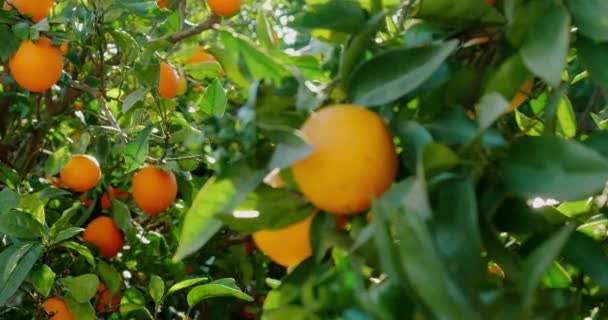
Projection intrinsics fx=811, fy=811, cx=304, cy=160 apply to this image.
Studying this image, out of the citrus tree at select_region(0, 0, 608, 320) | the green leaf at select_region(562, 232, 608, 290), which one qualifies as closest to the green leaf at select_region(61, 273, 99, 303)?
the citrus tree at select_region(0, 0, 608, 320)

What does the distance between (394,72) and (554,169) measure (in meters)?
0.16

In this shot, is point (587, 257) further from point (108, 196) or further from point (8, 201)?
point (108, 196)

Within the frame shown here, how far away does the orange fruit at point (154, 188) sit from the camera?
160 centimetres

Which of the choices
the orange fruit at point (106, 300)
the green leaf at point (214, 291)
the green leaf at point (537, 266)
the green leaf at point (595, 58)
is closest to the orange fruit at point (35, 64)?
the orange fruit at point (106, 300)

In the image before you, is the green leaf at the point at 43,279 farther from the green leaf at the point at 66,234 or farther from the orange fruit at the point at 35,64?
the orange fruit at the point at 35,64

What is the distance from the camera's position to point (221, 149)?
67 cm

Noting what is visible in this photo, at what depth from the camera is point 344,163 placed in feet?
2.14

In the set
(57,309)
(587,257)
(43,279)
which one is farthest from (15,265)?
(587,257)

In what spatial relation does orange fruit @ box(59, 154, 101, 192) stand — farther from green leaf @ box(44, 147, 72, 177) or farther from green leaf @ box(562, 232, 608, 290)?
green leaf @ box(562, 232, 608, 290)

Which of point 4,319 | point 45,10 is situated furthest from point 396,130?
point 4,319

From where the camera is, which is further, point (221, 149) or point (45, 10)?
point (45, 10)

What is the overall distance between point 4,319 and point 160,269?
0.33 metres

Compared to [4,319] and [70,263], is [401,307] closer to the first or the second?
[70,263]

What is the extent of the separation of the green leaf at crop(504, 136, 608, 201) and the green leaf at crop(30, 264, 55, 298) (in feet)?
3.12
